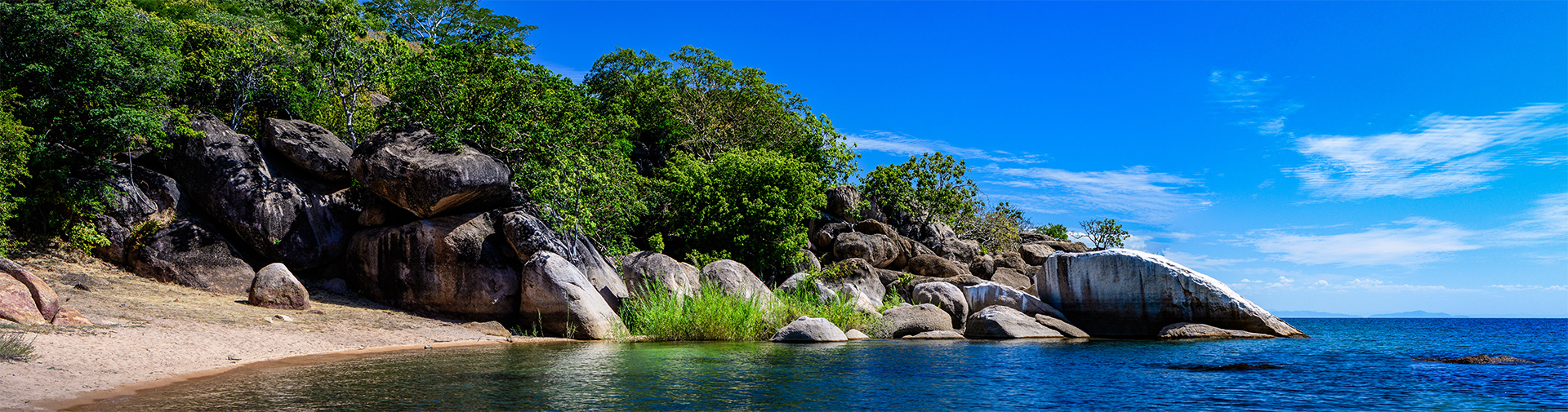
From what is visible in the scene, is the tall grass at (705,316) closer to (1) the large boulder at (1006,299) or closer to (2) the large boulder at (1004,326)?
(2) the large boulder at (1004,326)

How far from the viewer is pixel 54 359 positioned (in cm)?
1045

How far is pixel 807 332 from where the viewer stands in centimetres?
2148

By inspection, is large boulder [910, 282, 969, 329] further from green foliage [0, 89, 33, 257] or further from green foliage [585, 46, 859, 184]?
green foliage [0, 89, 33, 257]

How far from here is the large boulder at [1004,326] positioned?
2492cm

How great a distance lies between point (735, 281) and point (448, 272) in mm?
8474

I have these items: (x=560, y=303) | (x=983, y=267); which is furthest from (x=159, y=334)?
(x=983, y=267)

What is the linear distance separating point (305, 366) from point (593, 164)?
14407 mm

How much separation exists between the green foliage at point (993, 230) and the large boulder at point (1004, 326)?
925 inches

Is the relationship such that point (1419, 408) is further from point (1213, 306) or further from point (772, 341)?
point (1213, 306)

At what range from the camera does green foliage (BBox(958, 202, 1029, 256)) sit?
50.2 metres

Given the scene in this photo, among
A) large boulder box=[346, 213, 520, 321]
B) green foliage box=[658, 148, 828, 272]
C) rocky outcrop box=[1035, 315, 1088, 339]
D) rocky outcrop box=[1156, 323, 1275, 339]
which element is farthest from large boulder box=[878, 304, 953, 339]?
large boulder box=[346, 213, 520, 321]

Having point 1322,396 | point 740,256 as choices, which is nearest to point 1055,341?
point 1322,396

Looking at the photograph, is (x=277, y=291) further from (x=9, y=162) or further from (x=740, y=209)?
(x=740, y=209)

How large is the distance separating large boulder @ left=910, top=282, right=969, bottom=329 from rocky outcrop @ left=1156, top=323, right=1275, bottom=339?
665cm
